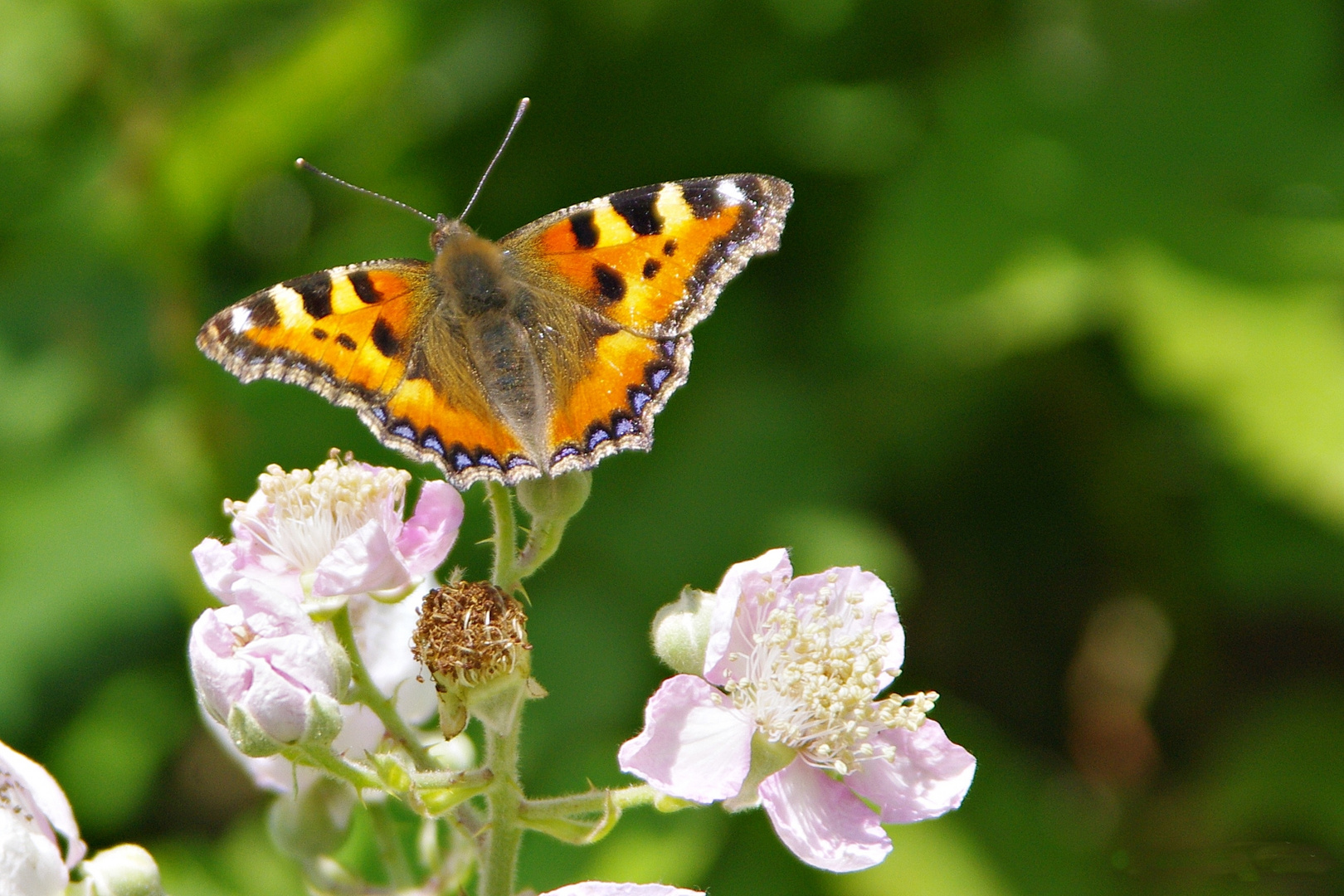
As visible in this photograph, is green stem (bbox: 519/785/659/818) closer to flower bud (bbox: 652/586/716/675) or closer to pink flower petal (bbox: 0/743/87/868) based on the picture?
flower bud (bbox: 652/586/716/675)

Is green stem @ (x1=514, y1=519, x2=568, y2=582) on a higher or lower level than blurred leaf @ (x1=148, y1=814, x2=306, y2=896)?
higher

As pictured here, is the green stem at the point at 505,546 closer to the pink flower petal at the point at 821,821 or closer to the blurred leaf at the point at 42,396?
the pink flower petal at the point at 821,821

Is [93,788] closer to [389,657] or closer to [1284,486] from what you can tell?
[389,657]

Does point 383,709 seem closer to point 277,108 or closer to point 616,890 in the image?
point 616,890

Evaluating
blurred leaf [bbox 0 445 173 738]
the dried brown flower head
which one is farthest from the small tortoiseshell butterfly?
blurred leaf [bbox 0 445 173 738]

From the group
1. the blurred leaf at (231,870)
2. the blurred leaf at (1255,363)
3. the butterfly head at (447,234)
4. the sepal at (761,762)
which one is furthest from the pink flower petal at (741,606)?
the blurred leaf at (1255,363)

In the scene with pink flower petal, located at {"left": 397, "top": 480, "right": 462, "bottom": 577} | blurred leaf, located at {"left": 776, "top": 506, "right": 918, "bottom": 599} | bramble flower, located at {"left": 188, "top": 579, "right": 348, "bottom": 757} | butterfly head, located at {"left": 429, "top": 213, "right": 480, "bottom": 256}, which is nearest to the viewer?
bramble flower, located at {"left": 188, "top": 579, "right": 348, "bottom": 757}

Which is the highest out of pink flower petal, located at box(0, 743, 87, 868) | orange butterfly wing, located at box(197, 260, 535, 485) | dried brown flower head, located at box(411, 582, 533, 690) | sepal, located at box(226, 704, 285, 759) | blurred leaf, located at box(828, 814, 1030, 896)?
orange butterfly wing, located at box(197, 260, 535, 485)

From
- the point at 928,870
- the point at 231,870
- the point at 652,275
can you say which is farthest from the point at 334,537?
the point at 928,870
